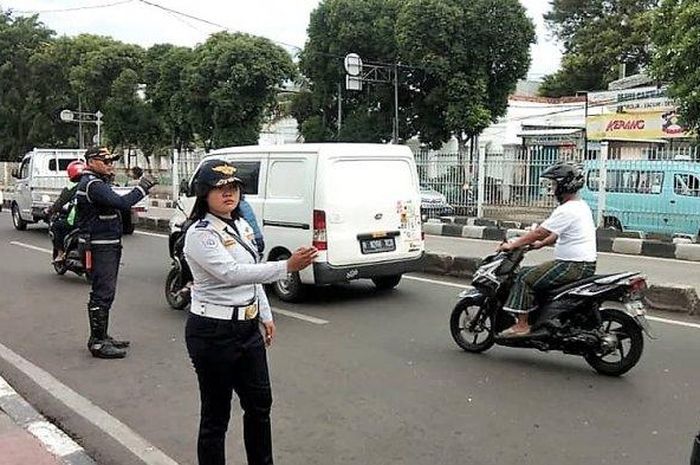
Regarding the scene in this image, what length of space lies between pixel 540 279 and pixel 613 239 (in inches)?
325

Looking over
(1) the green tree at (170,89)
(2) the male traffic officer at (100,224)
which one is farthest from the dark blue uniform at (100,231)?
(1) the green tree at (170,89)

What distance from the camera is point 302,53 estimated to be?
27.8 m

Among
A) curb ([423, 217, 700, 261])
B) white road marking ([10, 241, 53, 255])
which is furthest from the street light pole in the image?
white road marking ([10, 241, 53, 255])

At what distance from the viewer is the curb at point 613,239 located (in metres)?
12.3

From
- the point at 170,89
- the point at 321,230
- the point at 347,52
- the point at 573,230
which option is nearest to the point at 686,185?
the point at 321,230

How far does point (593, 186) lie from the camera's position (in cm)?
1599

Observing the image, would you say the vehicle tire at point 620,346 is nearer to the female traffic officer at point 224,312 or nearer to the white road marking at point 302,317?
the white road marking at point 302,317

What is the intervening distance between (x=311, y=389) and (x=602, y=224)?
1168 cm

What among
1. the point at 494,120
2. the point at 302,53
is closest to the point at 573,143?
the point at 494,120

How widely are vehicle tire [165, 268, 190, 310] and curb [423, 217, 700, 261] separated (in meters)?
5.76

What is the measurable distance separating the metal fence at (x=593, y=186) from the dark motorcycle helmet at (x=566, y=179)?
774 centimetres

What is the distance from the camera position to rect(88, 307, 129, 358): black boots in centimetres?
634

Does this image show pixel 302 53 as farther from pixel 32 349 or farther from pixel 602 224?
pixel 32 349

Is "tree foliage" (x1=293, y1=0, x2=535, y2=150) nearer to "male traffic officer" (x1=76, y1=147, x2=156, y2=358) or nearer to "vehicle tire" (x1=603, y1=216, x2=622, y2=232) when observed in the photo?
"vehicle tire" (x1=603, y1=216, x2=622, y2=232)
